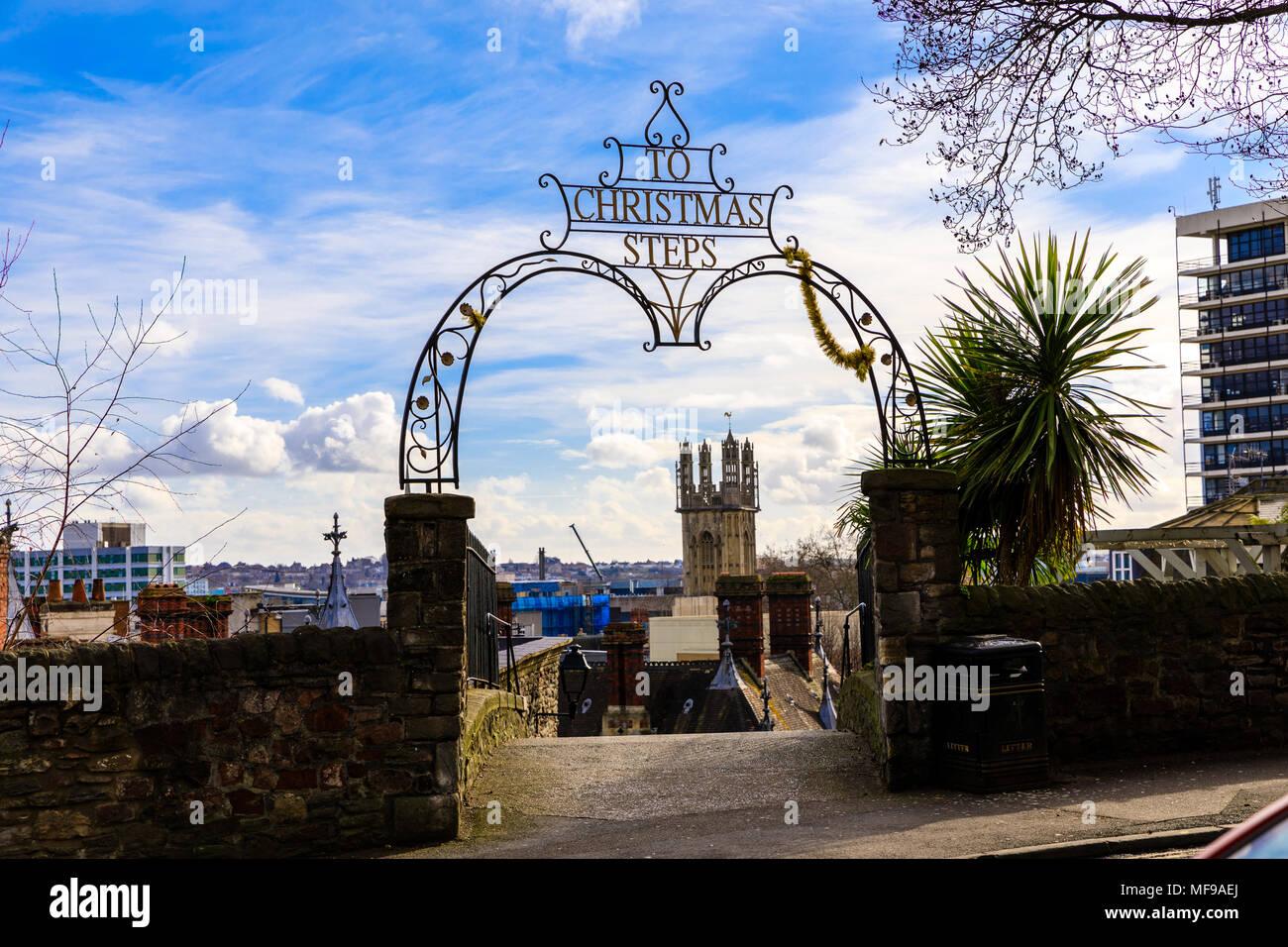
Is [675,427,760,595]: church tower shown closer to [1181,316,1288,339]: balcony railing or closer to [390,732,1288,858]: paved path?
A: [1181,316,1288,339]: balcony railing

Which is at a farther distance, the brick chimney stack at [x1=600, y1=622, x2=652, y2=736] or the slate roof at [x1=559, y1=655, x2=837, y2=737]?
the brick chimney stack at [x1=600, y1=622, x2=652, y2=736]

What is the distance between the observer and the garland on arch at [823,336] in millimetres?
9094

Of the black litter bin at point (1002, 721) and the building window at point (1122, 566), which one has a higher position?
the black litter bin at point (1002, 721)

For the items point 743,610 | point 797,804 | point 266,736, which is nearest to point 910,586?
point 797,804

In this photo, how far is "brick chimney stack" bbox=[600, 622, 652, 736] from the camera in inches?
873

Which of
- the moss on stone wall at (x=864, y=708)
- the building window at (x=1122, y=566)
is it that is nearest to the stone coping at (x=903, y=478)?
the moss on stone wall at (x=864, y=708)

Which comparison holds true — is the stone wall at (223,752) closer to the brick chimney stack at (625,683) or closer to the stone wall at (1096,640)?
the stone wall at (1096,640)

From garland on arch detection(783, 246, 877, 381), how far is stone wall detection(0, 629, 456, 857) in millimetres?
4485

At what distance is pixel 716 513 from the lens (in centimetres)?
10969

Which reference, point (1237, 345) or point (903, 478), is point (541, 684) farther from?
point (1237, 345)

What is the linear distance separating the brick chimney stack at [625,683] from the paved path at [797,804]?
40.2 ft

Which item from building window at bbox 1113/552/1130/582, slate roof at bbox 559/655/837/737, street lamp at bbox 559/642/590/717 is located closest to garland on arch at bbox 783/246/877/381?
street lamp at bbox 559/642/590/717

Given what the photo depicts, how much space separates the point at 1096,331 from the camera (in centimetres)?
1025
